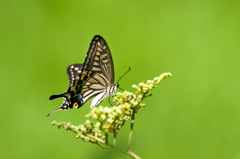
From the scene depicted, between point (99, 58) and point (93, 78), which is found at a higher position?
point (99, 58)

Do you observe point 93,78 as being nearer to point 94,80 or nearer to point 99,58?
point 94,80

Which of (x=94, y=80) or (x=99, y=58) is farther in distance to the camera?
(x=94, y=80)

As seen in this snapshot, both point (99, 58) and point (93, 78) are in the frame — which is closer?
point (99, 58)

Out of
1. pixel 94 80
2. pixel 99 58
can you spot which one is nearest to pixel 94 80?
pixel 94 80

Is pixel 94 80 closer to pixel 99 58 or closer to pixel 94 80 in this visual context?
pixel 94 80

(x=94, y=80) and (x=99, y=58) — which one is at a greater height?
(x=99, y=58)

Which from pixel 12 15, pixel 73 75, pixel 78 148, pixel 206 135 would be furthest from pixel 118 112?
pixel 12 15
